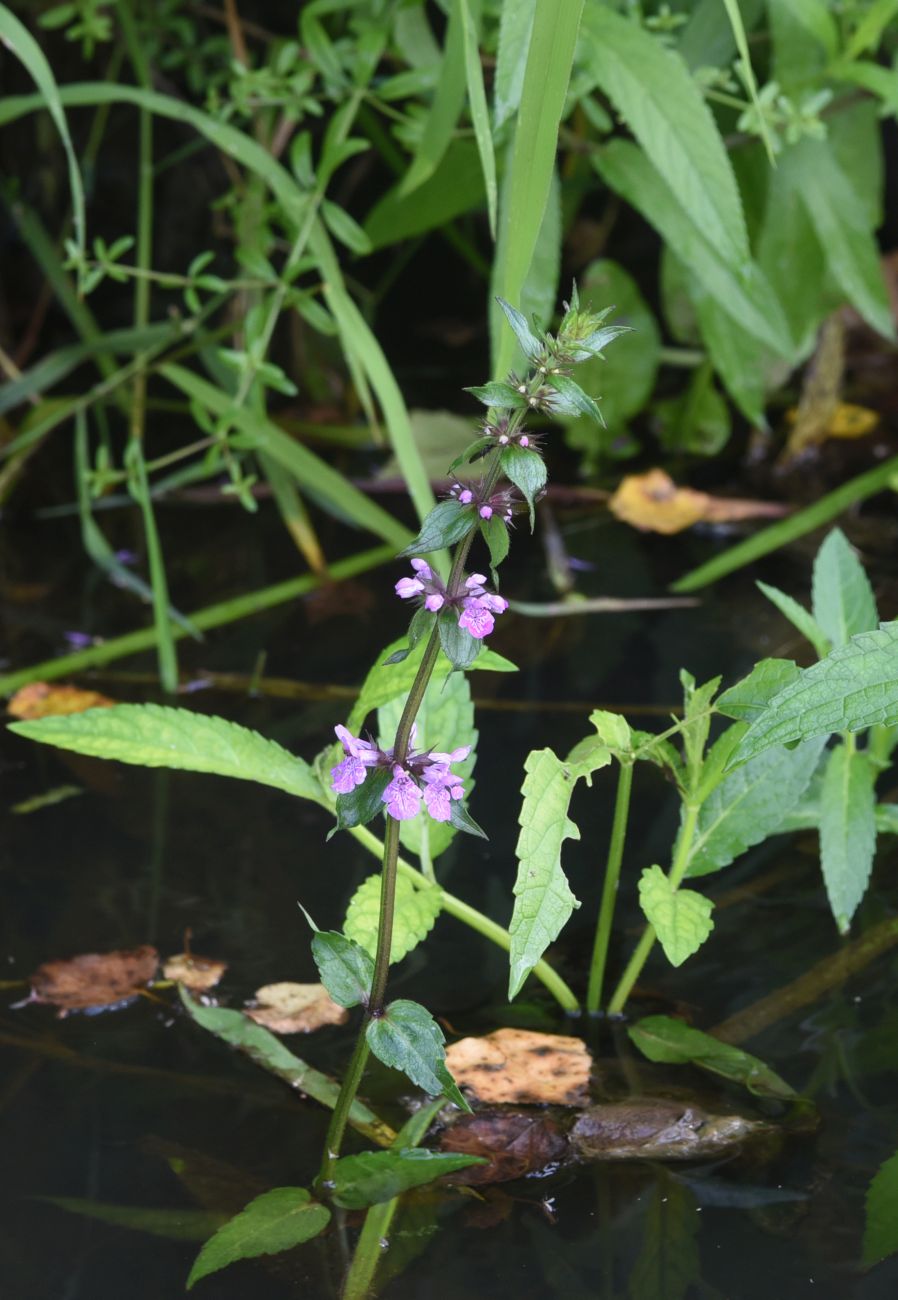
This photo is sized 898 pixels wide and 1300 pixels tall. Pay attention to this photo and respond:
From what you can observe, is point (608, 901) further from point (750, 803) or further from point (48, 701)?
point (48, 701)

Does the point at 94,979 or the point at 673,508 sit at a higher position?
the point at 673,508

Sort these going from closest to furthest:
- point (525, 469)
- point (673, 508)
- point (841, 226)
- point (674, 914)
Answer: point (525, 469)
point (674, 914)
point (841, 226)
point (673, 508)

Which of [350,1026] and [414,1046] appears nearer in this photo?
[414,1046]

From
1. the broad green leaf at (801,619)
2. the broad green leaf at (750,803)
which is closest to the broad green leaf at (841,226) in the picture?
the broad green leaf at (801,619)

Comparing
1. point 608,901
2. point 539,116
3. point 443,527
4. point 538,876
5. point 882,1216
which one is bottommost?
point 882,1216

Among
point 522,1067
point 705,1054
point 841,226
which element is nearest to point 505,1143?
point 522,1067

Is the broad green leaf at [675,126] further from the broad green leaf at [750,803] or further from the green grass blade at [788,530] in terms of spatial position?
the broad green leaf at [750,803]

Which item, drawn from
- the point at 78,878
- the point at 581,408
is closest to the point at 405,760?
the point at 581,408
